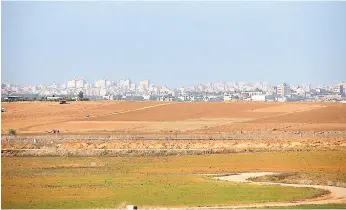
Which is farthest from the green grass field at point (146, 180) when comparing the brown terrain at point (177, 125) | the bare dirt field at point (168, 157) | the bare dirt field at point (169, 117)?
the bare dirt field at point (169, 117)

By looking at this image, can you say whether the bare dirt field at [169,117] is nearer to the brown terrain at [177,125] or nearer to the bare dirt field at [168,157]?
the brown terrain at [177,125]

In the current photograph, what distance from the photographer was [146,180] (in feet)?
132

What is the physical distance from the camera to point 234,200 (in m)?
32.0

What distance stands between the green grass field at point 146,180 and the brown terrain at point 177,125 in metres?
9.41

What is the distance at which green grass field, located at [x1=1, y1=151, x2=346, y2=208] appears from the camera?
106ft

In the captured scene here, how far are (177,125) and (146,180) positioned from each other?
186 ft

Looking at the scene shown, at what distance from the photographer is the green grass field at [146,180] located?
3234 cm

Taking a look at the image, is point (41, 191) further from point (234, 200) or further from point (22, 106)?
point (22, 106)

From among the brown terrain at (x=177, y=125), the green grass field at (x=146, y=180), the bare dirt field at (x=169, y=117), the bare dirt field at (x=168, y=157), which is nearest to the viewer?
the green grass field at (x=146, y=180)

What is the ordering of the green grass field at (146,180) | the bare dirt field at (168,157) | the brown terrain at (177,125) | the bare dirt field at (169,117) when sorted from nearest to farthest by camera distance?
the green grass field at (146,180)
the bare dirt field at (168,157)
the brown terrain at (177,125)
the bare dirt field at (169,117)

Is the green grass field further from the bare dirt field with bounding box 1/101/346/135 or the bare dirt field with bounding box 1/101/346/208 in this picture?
the bare dirt field with bounding box 1/101/346/135

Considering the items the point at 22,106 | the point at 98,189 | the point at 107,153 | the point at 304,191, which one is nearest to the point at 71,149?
the point at 107,153

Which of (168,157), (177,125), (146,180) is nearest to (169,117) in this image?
(177,125)

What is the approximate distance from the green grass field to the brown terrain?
9413mm
